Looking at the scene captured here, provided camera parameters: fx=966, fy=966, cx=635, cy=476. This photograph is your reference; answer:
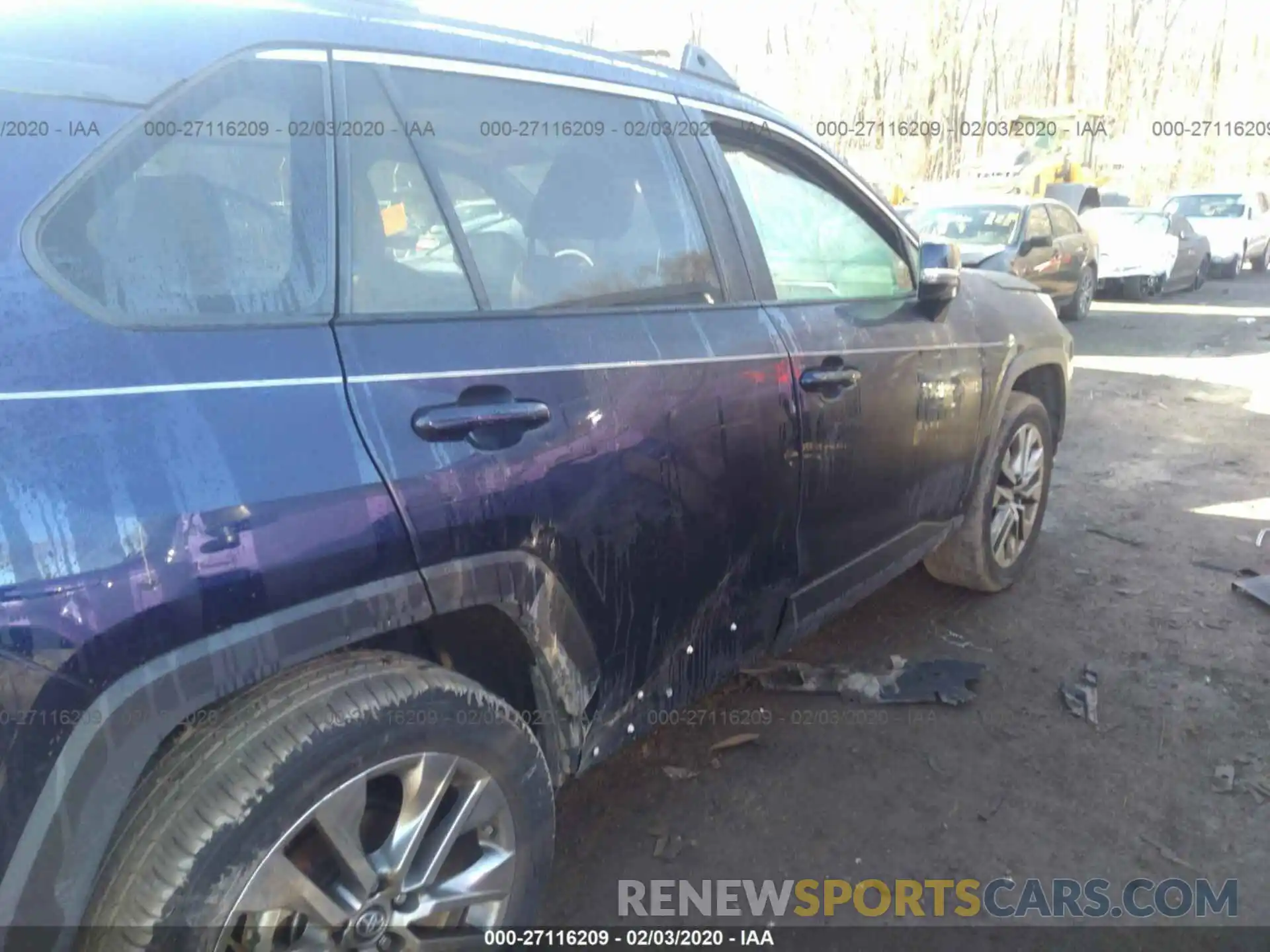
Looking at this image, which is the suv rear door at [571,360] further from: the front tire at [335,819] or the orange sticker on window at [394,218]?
the front tire at [335,819]

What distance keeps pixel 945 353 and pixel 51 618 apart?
2.84 meters

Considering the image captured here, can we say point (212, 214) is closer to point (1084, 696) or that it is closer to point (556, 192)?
point (556, 192)

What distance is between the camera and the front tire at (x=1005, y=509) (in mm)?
3914

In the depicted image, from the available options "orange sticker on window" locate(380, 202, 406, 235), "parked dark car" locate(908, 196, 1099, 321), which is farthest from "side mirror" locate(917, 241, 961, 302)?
"parked dark car" locate(908, 196, 1099, 321)

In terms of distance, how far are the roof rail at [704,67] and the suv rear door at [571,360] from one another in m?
0.34

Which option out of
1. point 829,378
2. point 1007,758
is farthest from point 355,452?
point 1007,758

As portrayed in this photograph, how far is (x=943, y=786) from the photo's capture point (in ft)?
9.91

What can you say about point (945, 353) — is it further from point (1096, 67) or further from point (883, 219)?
point (1096, 67)

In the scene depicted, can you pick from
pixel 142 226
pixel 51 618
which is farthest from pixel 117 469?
pixel 142 226

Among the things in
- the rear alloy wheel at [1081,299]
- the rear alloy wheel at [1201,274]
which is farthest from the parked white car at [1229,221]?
the rear alloy wheel at [1081,299]

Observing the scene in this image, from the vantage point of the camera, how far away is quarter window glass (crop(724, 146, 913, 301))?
280cm

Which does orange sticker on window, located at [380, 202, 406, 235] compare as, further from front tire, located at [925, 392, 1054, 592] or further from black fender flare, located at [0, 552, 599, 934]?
front tire, located at [925, 392, 1054, 592]

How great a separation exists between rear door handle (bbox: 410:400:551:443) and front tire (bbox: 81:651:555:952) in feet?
1.41

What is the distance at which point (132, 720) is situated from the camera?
1.41 meters
